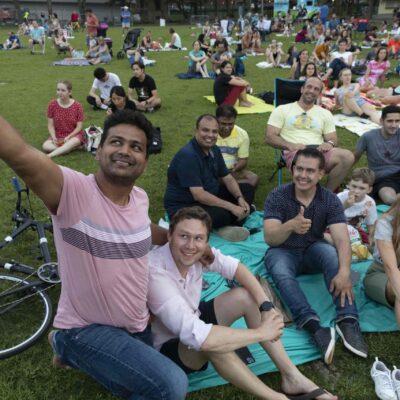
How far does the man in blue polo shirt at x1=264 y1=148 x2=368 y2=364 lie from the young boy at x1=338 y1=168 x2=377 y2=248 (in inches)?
33.3

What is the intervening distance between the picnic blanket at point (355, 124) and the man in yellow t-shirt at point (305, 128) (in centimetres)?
275

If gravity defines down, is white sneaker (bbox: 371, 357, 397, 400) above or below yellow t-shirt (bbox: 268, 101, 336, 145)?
below

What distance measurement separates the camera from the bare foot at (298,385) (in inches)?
97.6

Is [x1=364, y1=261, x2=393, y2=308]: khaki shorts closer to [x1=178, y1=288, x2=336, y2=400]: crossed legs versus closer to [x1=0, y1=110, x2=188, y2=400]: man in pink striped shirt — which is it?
[x1=178, y1=288, x2=336, y2=400]: crossed legs

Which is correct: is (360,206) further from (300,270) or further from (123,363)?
(123,363)

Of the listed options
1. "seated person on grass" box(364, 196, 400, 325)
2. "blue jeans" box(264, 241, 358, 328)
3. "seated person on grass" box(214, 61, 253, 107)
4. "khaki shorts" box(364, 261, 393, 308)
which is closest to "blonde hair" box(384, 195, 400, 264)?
"seated person on grass" box(364, 196, 400, 325)

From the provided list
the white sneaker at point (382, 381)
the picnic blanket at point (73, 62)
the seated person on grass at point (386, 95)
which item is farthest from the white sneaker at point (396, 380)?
the picnic blanket at point (73, 62)

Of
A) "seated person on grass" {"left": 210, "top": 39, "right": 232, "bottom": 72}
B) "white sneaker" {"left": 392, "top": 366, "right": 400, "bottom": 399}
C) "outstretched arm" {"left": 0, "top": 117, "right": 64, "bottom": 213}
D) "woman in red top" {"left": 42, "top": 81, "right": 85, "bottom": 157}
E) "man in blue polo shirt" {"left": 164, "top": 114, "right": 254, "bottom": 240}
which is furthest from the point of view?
"seated person on grass" {"left": 210, "top": 39, "right": 232, "bottom": 72}

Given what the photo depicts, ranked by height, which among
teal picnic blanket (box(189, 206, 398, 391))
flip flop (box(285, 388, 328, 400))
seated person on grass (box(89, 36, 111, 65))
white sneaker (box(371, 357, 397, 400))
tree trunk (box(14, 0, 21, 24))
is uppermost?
tree trunk (box(14, 0, 21, 24))

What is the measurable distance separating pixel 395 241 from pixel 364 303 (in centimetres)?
78

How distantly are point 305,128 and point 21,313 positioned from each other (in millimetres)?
3968

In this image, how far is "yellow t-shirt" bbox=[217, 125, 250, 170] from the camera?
4.97m

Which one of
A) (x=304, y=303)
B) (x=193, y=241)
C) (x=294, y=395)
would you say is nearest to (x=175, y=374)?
(x=193, y=241)

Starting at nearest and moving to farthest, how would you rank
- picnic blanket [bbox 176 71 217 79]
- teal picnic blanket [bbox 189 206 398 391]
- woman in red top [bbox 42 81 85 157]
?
teal picnic blanket [bbox 189 206 398 391] → woman in red top [bbox 42 81 85 157] → picnic blanket [bbox 176 71 217 79]
